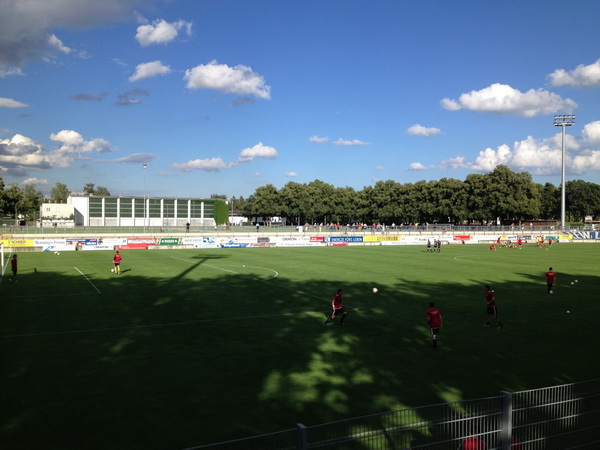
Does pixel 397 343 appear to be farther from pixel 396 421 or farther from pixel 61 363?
pixel 61 363

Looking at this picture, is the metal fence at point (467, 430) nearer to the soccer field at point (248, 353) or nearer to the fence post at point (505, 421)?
the fence post at point (505, 421)

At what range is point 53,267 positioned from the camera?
39.5m

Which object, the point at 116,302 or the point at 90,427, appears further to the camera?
the point at 116,302

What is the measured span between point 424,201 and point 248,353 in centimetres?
10867

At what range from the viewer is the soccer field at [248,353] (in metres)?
10.3

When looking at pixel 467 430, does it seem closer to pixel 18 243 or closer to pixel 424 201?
pixel 18 243

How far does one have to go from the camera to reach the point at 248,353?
49.4ft

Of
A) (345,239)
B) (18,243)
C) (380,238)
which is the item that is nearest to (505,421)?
(18,243)

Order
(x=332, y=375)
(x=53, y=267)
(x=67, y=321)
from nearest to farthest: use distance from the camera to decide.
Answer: (x=332, y=375)
(x=67, y=321)
(x=53, y=267)

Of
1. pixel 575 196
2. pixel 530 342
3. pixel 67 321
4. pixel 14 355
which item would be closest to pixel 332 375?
pixel 530 342

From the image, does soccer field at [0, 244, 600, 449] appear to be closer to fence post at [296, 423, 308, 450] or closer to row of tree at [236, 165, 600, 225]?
fence post at [296, 423, 308, 450]

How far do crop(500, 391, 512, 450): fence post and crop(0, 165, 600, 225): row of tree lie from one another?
104 meters

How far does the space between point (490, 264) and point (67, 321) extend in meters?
35.8

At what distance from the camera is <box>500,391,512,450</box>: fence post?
6535 millimetres
